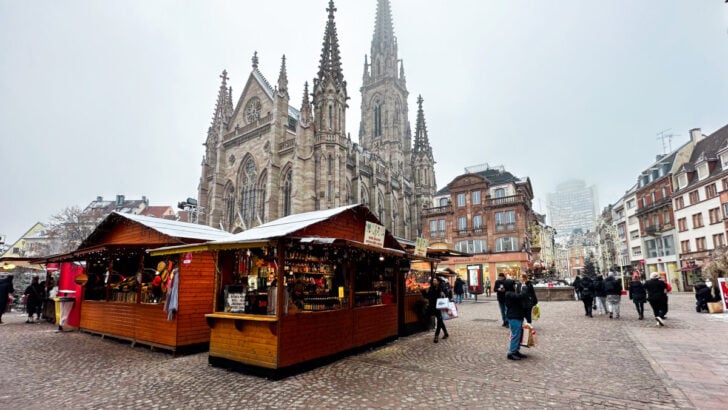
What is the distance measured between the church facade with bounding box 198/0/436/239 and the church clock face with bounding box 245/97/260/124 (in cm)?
10

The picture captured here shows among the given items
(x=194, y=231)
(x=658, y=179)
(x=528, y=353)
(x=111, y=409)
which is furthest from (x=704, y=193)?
(x=111, y=409)

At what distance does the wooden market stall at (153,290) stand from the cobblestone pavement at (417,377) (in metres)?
0.61

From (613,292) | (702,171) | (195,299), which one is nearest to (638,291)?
(613,292)

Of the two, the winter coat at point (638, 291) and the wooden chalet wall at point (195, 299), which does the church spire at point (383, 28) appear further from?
the wooden chalet wall at point (195, 299)

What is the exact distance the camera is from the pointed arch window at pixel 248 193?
35.0 meters

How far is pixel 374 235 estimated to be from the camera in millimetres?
9664

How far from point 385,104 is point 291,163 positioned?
1315 inches

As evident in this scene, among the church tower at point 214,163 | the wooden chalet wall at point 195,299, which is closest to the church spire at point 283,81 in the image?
the church tower at point 214,163

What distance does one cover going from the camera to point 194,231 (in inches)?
457

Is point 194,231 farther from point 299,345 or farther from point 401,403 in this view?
point 401,403

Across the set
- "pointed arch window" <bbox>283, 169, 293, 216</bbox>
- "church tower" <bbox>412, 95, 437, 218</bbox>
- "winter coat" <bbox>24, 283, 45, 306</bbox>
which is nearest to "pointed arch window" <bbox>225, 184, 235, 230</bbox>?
"pointed arch window" <bbox>283, 169, 293, 216</bbox>

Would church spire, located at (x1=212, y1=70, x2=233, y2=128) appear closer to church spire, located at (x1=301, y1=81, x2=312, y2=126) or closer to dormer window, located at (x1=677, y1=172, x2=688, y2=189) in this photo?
church spire, located at (x1=301, y1=81, x2=312, y2=126)

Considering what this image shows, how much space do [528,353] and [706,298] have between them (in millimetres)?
13185

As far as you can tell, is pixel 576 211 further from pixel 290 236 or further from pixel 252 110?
pixel 290 236
